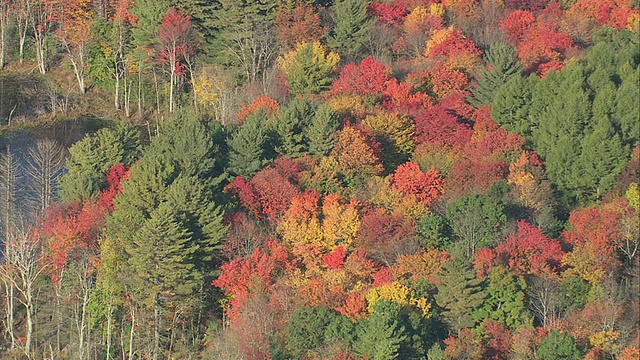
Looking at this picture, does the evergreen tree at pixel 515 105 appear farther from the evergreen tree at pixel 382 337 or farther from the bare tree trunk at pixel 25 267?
the bare tree trunk at pixel 25 267

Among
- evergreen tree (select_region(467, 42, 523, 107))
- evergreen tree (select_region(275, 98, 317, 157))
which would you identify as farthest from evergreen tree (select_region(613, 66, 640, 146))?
evergreen tree (select_region(275, 98, 317, 157))

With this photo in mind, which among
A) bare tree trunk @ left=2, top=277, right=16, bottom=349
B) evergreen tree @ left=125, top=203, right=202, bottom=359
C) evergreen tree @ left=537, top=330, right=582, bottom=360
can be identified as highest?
evergreen tree @ left=537, top=330, right=582, bottom=360

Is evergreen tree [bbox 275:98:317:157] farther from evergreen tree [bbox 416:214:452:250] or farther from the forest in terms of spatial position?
evergreen tree [bbox 416:214:452:250]

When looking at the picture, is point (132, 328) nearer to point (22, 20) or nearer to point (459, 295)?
point (459, 295)

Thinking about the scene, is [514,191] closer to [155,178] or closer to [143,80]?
[155,178]

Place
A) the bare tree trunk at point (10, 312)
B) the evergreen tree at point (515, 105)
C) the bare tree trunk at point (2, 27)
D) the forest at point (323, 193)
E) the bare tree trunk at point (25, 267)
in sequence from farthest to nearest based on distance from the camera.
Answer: the bare tree trunk at point (2, 27) → the evergreen tree at point (515, 105) → the bare tree trunk at point (10, 312) → the bare tree trunk at point (25, 267) → the forest at point (323, 193)

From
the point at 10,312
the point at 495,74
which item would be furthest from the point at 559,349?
the point at 495,74

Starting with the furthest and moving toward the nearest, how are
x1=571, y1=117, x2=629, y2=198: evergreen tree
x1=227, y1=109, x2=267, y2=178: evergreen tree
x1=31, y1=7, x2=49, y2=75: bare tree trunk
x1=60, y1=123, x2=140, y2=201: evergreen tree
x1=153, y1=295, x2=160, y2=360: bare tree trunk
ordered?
x1=31, y1=7, x2=49, y2=75: bare tree trunk, x1=227, y1=109, x2=267, y2=178: evergreen tree, x1=60, y1=123, x2=140, y2=201: evergreen tree, x1=571, y1=117, x2=629, y2=198: evergreen tree, x1=153, y1=295, x2=160, y2=360: bare tree trunk

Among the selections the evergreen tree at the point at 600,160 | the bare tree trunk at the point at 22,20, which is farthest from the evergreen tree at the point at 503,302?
the bare tree trunk at the point at 22,20
